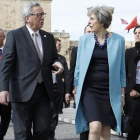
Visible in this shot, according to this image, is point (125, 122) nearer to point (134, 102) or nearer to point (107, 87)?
point (134, 102)

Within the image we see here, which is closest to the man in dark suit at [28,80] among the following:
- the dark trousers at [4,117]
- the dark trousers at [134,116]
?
the dark trousers at [134,116]

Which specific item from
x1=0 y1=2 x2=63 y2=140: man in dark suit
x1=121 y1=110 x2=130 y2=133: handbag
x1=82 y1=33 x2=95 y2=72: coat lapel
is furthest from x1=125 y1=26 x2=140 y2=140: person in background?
x1=0 y1=2 x2=63 y2=140: man in dark suit

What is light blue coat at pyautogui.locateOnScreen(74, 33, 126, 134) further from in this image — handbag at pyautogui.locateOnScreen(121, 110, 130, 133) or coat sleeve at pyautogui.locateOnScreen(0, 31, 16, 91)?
handbag at pyautogui.locateOnScreen(121, 110, 130, 133)

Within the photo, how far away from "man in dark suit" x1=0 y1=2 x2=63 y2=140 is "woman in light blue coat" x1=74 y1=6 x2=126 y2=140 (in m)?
0.37

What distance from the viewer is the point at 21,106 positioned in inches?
229

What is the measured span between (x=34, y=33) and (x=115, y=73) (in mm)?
1152

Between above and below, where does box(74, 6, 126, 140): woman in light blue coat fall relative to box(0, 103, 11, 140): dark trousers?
above

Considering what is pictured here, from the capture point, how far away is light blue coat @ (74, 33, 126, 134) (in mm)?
5859

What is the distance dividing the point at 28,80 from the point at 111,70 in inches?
40.8

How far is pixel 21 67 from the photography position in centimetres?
584

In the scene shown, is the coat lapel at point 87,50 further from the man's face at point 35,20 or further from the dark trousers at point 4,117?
the dark trousers at point 4,117

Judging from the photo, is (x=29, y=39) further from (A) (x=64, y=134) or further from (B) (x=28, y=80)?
(A) (x=64, y=134)

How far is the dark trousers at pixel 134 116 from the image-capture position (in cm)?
739

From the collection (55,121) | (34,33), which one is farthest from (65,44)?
(34,33)
